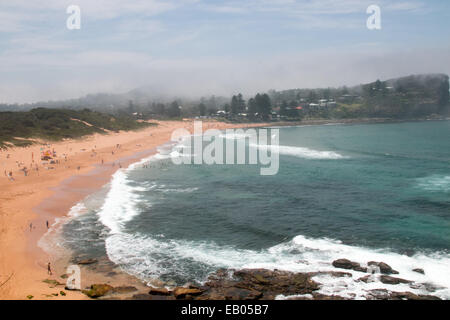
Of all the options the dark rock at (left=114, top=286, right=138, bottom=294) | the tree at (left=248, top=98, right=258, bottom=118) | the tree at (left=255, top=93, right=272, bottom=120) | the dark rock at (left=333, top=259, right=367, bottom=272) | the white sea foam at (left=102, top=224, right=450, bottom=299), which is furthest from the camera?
the tree at (left=248, top=98, right=258, bottom=118)

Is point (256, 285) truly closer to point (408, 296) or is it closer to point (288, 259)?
point (288, 259)

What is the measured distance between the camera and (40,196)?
34906mm

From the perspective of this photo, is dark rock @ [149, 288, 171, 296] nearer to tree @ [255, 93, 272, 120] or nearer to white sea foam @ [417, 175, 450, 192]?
white sea foam @ [417, 175, 450, 192]

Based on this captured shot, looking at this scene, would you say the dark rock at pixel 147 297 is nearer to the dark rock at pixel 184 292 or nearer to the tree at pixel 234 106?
the dark rock at pixel 184 292

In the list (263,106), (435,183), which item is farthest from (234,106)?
(435,183)

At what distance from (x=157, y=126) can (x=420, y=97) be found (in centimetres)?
14140

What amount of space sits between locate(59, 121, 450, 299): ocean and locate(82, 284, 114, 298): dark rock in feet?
7.03

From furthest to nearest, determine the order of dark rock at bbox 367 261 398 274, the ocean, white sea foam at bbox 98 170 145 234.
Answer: white sea foam at bbox 98 170 145 234
the ocean
dark rock at bbox 367 261 398 274

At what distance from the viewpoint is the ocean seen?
2056 centimetres

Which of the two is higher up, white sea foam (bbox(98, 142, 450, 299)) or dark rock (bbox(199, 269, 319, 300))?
white sea foam (bbox(98, 142, 450, 299))

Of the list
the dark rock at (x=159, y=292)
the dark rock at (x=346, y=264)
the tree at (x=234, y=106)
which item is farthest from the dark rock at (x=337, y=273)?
the tree at (x=234, y=106)

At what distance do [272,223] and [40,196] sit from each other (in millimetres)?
22293

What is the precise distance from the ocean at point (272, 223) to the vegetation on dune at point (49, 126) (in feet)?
122

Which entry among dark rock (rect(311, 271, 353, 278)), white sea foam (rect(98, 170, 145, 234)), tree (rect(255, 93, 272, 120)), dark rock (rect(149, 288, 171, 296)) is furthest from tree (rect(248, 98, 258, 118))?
dark rock (rect(149, 288, 171, 296))
